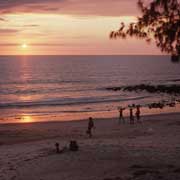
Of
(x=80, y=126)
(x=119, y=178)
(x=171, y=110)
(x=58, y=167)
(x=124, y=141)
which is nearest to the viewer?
(x=119, y=178)

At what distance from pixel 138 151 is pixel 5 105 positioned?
39.4 meters

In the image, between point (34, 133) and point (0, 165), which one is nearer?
point (0, 165)

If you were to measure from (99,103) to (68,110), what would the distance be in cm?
785

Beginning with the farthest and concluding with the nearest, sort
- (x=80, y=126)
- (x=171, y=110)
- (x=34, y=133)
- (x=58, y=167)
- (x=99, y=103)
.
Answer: (x=99, y=103)
(x=171, y=110)
(x=80, y=126)
(x=34, y=133)
(x=58, y=167)

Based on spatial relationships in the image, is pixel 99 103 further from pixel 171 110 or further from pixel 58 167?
pixel 58 167

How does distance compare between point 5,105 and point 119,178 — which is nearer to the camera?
point 119,178

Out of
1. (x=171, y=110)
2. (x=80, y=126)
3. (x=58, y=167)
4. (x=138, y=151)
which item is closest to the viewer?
(x=58, y=167)

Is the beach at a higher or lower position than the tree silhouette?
lower

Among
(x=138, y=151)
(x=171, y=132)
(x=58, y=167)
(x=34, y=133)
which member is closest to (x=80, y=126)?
(x=34, y=133)

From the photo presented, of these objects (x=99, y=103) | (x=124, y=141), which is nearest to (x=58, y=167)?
(x=124, y=141)

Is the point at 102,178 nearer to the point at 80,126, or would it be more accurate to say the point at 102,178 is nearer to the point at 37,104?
the point at 80,126

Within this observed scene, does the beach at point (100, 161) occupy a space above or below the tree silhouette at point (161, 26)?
below

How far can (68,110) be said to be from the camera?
163 ft

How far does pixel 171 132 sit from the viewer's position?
27.7 meters
